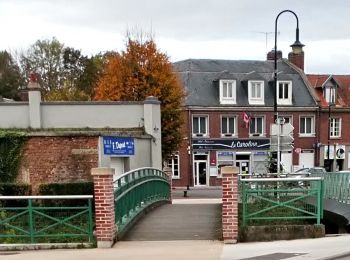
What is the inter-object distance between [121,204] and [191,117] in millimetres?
30091

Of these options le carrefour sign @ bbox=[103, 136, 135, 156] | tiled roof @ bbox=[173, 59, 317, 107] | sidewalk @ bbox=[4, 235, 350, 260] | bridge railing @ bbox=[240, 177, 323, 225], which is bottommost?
sidewalk @ bbox=[4, 235, 350, 260]

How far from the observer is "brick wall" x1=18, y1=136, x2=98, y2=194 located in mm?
18062

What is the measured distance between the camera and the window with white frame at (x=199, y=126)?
42.2 m

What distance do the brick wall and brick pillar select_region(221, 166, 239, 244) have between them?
8255 millimetres

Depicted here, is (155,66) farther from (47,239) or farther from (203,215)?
(47,239)

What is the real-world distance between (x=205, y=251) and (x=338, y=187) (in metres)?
6.31

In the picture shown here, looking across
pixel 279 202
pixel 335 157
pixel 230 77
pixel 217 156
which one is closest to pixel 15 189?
pixel 279 202

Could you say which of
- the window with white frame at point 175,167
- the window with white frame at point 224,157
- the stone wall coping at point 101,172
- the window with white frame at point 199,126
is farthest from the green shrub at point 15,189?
the window with white frame at point 224,157

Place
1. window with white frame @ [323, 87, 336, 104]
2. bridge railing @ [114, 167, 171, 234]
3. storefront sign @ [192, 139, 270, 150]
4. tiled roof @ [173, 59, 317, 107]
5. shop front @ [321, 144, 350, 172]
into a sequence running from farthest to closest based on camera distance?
window with white frame @ [323, 87, 336, 104], shop front @ [321, 144, 350, 172], tiled roof @ [173, 59, 317, 107], storefront sign @ [192, 139, 270, 150], bridge railing @ [114, 167, 171, 234]

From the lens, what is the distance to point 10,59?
61.1 meters

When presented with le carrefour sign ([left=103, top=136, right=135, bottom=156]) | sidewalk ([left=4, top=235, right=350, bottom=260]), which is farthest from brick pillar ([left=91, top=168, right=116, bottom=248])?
le carrefour sign ([left=103, top=136, right=135, bottom=156])

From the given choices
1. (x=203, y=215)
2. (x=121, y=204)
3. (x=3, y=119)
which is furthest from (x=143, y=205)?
(x=3, y=119)

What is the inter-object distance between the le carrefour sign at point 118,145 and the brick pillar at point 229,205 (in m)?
8.43

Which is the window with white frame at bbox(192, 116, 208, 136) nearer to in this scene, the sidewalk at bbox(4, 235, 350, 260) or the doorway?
the doorway
